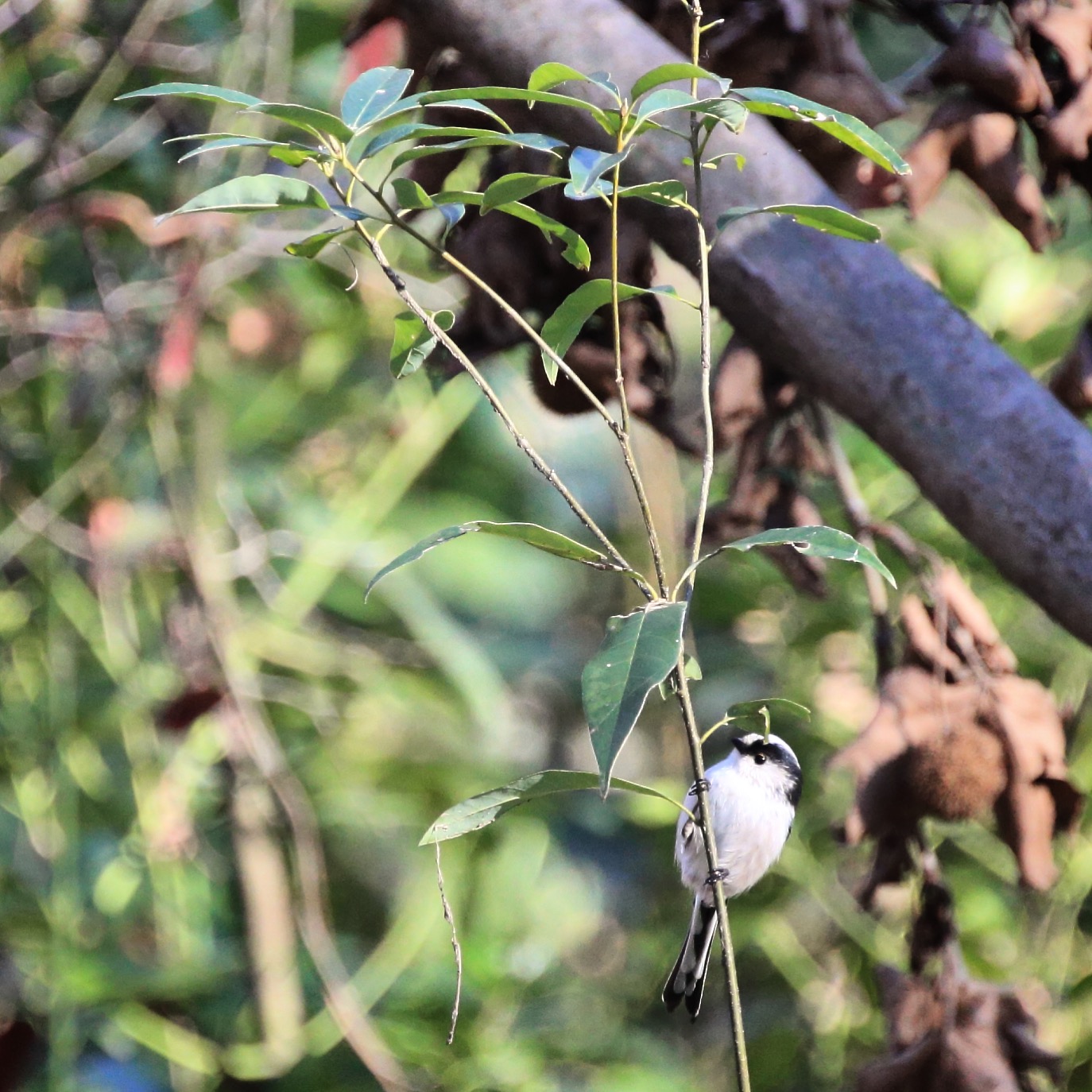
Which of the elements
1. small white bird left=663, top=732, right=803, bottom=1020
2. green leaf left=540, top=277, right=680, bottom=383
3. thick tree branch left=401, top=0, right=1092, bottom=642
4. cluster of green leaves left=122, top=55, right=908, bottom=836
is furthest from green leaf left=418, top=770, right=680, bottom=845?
small white bird left=663, top=732, right=803, bottom=1020

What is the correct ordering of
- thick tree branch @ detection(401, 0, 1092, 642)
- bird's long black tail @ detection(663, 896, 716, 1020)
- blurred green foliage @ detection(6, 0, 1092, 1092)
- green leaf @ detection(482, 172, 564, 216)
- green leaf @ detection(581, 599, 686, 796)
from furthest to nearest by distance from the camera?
blurred green foliage @ detection(6, 0, 1092, 1092)
bird's long black tail @ detection(663, 896, 716, 1020)
thick tree branch @ detection(401, 0, 1092, 642)
green leaf @ detection(482, 172, 564, 216)
green leaf @ detection(581, 599, 686, 796)

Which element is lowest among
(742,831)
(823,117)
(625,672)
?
(742,831)

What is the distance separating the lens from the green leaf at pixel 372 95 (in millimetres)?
472

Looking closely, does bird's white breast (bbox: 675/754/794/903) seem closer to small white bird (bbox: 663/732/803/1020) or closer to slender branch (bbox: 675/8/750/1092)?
small white bird (bbox: 663/732/803/1020)

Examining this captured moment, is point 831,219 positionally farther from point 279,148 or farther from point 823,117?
point 279,148

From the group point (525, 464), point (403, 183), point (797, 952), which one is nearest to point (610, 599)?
point (525, 464)

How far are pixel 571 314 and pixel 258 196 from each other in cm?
14

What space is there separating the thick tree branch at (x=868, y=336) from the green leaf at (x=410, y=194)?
0.97ft

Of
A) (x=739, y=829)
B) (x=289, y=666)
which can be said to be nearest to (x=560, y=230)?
(x=739, y=829)

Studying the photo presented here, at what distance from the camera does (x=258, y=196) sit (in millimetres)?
451

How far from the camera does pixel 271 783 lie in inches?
54.9

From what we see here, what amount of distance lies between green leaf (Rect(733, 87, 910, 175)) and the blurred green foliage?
3.29ft

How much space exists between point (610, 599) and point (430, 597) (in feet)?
1.15

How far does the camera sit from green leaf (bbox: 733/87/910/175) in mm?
439
